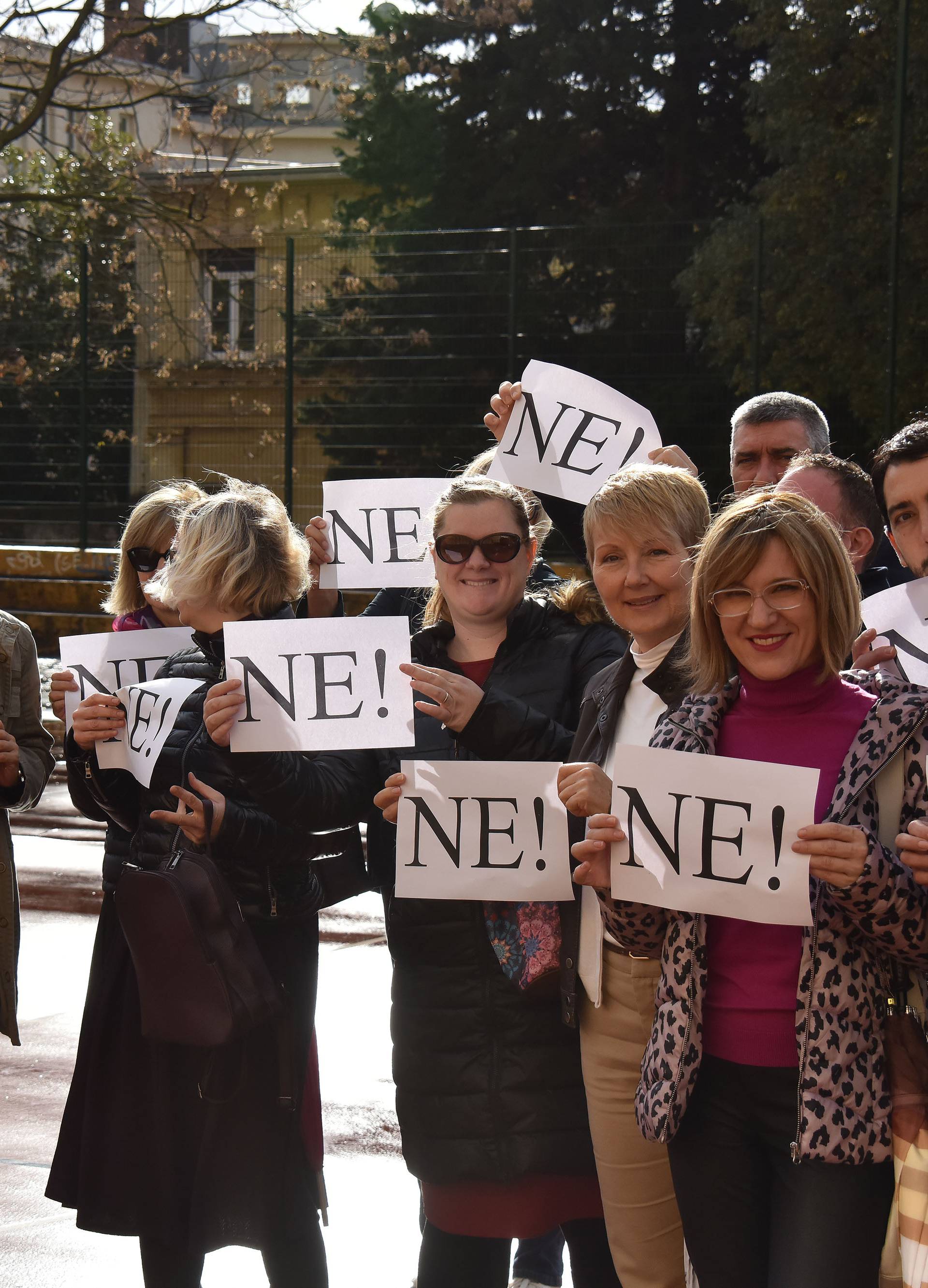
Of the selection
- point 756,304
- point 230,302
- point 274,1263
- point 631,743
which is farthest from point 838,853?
point 230,302

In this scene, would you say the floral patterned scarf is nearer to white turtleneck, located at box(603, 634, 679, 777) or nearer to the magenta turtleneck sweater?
white turtleneck, located at box(603, 634, 679, 777)

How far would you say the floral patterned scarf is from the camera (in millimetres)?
2965

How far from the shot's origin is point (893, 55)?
16.0 meters

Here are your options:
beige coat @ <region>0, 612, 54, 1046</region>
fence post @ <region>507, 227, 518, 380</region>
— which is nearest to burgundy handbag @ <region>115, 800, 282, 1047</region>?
beige coat @ <region>0, 612, 54, 1046</region>

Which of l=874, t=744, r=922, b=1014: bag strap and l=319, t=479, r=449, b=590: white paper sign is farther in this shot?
l=319, t=479, r=449, b=590: white paper sign

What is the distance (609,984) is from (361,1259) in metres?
1.66

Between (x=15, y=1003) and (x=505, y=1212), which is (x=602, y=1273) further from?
(x=15, y=1003)

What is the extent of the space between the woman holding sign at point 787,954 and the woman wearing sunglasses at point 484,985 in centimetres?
44

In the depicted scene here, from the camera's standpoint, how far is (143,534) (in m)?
4.17

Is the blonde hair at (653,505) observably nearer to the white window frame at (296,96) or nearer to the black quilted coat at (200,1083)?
the black quilted coat at (200,1083)

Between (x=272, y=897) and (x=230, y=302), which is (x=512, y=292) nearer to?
(x=230, y=302)

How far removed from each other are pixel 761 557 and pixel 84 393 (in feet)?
42.6

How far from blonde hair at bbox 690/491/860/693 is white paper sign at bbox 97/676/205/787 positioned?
121 cm

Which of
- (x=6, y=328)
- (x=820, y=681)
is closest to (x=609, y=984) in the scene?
(x=820, y=681)
